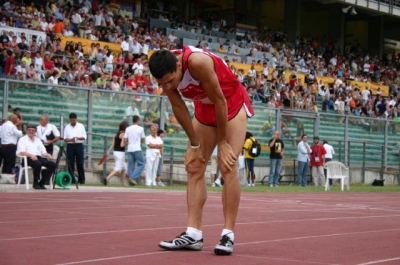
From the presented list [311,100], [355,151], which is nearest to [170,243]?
[355,151]

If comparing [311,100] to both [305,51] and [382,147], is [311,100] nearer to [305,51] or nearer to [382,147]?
[382,147]

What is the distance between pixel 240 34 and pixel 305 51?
4751mm

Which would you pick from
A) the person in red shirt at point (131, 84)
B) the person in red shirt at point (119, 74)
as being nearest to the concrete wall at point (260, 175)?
the person in red shirt at point (131, 84)

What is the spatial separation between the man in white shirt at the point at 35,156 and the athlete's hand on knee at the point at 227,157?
38.5ft

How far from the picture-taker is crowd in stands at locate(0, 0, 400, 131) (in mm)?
25750

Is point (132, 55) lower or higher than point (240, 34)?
lower

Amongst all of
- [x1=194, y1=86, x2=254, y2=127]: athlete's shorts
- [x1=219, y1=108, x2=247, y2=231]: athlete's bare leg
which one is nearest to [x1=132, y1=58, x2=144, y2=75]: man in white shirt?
[x1=194, y1=86, x2=254, y2=127]: athlete's shorts

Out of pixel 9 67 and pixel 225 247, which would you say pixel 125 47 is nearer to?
pixel 9 67

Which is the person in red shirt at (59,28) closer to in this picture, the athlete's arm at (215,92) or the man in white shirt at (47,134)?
the man in white shirt at (47,134)

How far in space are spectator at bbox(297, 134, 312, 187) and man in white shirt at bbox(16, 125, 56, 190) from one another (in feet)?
41.5

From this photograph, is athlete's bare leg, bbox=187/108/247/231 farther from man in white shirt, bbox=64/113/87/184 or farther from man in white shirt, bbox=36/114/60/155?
man in white shirt, bbox=64/113/87/184

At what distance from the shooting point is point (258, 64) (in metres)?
39.9

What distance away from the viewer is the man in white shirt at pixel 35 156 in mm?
18438

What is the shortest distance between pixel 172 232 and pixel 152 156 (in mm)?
14432
